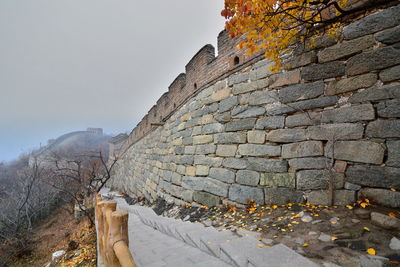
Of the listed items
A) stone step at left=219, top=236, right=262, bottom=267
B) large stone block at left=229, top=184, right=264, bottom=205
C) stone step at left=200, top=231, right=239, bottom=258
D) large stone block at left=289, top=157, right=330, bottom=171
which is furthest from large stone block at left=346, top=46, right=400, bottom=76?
stone step at left=200, top=231, right=239, bottom=258

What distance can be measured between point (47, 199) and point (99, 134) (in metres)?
34.0

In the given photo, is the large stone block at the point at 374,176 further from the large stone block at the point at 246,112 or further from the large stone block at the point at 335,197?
the large stone block at the point at 246,112

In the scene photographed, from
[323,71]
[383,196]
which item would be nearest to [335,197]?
[383,196]

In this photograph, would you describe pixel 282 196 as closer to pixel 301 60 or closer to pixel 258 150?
pixel 258 150

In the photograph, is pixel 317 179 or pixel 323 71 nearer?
pixel 317 179

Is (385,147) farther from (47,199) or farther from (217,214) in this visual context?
(47,199)

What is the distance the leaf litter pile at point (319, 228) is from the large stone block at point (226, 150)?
2.74 ft

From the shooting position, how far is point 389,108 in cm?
195

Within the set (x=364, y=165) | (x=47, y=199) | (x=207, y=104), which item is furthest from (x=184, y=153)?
(x=47, y=199)

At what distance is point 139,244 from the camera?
8.35 feet

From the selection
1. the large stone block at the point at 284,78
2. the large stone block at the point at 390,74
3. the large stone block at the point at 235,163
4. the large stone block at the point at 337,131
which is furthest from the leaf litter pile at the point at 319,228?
the large stone block at the point at 284,78

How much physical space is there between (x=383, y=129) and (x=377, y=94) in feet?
1.23

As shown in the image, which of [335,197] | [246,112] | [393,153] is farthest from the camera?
[246,112]

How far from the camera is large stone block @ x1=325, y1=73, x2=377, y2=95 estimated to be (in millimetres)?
2089
